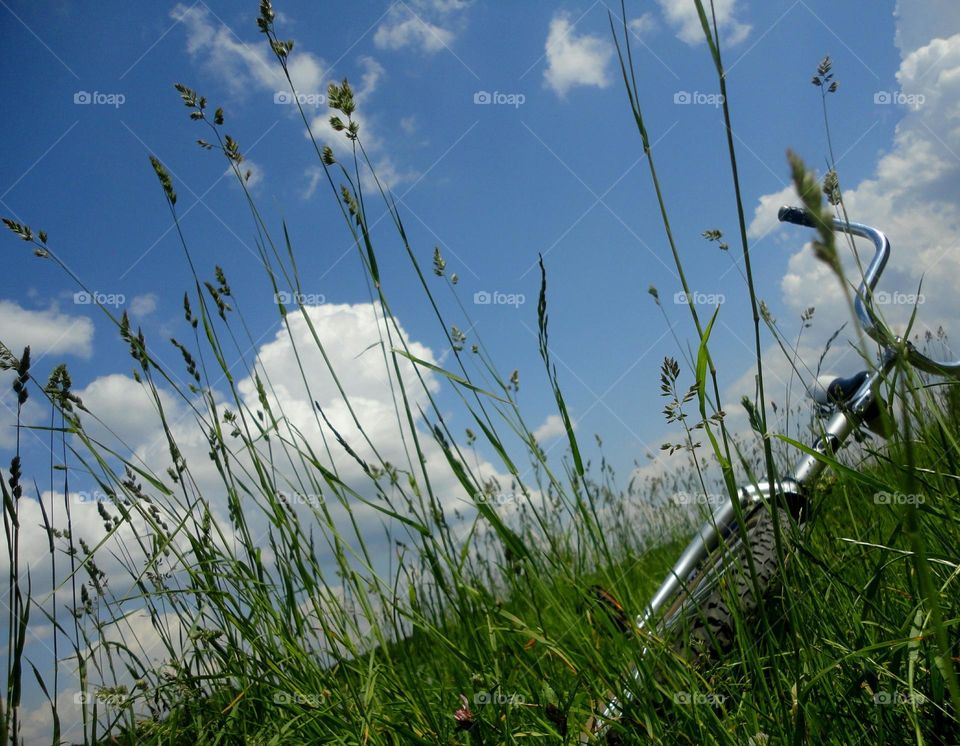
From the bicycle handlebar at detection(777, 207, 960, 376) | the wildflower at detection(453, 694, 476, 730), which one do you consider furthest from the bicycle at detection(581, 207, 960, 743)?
the wildflower at detection(453, 694, 476, 730)

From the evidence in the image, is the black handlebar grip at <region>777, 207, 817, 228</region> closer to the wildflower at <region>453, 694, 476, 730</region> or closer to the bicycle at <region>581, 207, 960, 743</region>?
the bicycle at <region>581, 207, 960, 743</region>

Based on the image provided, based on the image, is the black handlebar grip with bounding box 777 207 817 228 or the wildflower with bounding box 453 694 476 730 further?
the black handlebar grip with bounding box 777 207 817 228

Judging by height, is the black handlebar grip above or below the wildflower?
above

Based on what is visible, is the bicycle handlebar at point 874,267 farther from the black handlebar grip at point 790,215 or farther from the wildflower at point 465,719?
the wildflower at point 465,719

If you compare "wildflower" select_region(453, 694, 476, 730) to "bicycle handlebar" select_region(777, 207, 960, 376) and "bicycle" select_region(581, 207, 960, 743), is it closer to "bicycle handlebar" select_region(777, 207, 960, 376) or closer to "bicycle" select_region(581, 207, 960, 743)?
"bicycle" select_region(581, 207, 960, 743)

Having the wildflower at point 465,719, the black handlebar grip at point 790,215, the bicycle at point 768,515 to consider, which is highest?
the black handlebar grip at point 790,215

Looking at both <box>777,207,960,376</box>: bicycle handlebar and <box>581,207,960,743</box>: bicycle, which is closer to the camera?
<box>777,207,960,376</box>: bicycle handlebar

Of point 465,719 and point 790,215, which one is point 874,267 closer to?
point 790,215

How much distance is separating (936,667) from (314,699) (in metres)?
1.03

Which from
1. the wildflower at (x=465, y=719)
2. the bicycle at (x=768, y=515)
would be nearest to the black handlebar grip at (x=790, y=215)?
the bicycle at (x=768, y=515)

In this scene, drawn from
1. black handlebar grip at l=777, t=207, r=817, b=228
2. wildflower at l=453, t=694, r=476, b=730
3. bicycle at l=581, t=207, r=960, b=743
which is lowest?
wildflower at l=453, t=694, r=476, b=730

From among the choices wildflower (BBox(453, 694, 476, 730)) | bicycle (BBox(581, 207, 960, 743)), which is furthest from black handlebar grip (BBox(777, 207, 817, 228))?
wildflower (BBox(453, 694, 476, 730))

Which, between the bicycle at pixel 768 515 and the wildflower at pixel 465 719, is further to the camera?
the bicycle at pixel 768 515

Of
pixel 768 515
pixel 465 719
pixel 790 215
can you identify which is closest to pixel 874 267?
pixel 790 215
